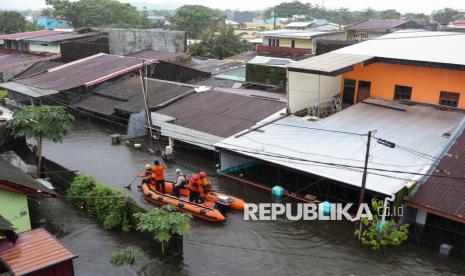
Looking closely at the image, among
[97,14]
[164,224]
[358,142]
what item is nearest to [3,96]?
[164,224]

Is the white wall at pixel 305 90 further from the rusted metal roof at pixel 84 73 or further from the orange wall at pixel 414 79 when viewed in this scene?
the rusted metal roof at pixel 84 73

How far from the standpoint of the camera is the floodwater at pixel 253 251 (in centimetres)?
1477

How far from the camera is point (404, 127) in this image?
814 inches

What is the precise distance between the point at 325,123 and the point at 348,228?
6.65m

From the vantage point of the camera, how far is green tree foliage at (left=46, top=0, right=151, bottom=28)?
243ft

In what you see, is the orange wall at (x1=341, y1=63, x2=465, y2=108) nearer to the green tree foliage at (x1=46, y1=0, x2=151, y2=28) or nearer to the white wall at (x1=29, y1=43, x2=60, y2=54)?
the white wall at (x1=29, y1=43, x2=60, y2=54)

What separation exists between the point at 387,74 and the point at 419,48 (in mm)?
2406

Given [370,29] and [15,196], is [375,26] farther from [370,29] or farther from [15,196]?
[15,196]

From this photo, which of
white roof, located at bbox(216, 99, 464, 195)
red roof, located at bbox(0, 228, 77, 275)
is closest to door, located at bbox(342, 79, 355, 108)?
white roof, located at bbox(216, 99, 464, 195)

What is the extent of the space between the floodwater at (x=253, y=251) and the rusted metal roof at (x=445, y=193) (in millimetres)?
1754

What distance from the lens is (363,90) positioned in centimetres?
2538

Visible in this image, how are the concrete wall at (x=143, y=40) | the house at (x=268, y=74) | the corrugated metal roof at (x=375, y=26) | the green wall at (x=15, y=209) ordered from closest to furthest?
the green wall at (x=15, y=209) < the house at (x=268, y=74) < the corrugated metal roof at (x=375, y=26) < the concrete wall at (x=143, y=40)

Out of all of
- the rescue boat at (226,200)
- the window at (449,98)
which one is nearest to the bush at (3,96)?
the rescue boat at (226,200)

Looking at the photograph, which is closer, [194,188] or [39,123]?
[194,188]
